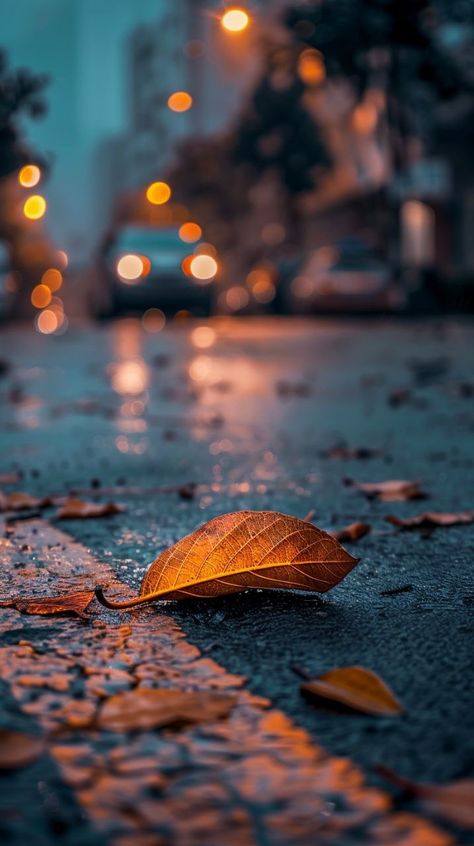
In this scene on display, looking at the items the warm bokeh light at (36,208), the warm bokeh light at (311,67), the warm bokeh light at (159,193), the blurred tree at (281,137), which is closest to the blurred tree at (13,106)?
the warm bokeh light at (36,208)

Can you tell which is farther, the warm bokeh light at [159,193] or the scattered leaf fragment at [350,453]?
the warm bokeh light at [159,193]

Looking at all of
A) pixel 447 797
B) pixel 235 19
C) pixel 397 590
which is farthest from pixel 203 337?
pixel 447 797

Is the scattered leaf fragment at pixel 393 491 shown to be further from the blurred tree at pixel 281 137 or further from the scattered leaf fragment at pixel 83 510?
the blurred tree at pixel 281 137

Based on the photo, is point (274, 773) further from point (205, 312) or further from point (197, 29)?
point (197, 29)

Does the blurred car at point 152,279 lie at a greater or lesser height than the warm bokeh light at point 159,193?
lesser

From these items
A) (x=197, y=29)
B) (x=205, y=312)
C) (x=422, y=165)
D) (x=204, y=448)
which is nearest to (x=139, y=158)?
(x=197, y=29)

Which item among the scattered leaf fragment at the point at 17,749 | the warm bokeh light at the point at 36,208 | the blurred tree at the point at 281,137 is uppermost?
the blurred tree at the point at 281,137

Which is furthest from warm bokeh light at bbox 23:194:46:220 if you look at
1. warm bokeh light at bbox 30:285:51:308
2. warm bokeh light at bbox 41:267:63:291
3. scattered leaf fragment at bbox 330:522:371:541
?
scattered leaf fragment at bbox 330:522:371:541
